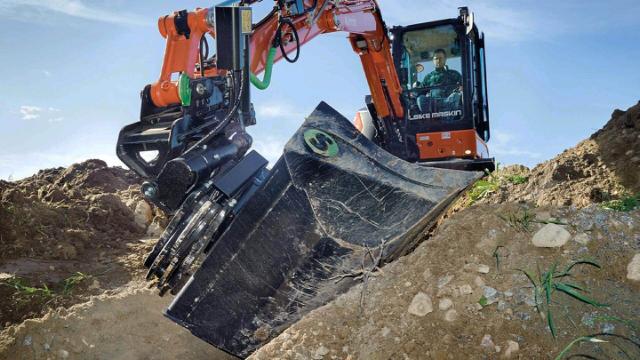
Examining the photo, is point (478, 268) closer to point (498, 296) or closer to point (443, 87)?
point (498, 296)

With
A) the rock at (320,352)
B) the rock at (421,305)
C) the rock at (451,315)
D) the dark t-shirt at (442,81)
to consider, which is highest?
the rock at (421,305)

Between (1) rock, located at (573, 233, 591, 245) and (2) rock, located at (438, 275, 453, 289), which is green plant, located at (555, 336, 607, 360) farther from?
(2) rock, located at (438, 275, 453, 289)

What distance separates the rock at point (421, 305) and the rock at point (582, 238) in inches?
32.2

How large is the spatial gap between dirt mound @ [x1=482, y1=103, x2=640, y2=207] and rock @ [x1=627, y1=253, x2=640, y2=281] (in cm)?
129

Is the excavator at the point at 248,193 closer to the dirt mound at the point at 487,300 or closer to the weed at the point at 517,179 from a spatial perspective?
the dirt mound at the point at 487,300

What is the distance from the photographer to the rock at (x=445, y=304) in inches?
112

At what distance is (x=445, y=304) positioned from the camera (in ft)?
9.39

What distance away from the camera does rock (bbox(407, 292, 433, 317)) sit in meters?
2.88

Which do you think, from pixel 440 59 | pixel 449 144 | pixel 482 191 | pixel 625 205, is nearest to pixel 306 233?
pixel 625 205

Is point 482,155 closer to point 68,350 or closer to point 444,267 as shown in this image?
point 444,267

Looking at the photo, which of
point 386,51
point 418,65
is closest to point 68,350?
point 386,51

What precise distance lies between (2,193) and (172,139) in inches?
129

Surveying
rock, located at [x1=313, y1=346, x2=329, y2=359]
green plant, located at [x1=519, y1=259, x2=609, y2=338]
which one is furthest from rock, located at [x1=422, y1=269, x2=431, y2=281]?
rock, located at [x1=313, y1=346, x2=329, y2=359]

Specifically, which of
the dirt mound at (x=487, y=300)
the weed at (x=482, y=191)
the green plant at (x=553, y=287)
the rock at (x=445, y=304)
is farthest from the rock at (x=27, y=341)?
the weed at (x=482, y=191)
